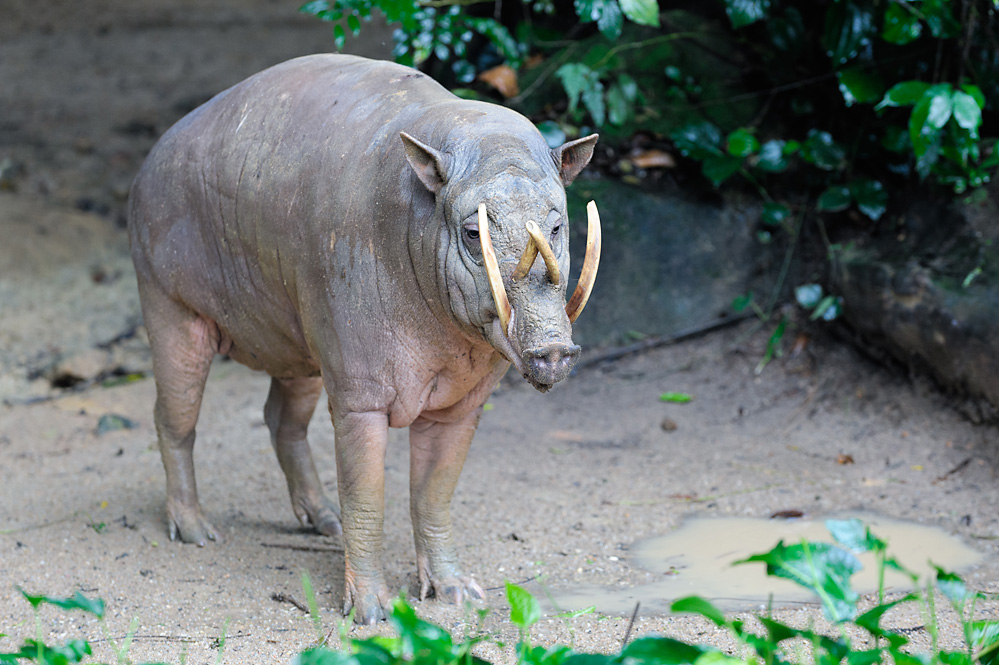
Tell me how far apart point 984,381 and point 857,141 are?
183 cm

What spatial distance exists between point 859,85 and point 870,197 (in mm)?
678

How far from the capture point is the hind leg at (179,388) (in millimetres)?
4285

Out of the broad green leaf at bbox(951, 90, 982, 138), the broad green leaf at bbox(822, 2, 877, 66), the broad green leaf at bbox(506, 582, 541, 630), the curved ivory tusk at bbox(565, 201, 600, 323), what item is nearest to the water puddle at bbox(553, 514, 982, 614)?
the curved ivory tusk at bbox(565, 201, 600, 323)

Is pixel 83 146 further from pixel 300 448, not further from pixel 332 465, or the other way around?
pixel 300 448

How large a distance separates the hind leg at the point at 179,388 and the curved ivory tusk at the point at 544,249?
75.8 inches

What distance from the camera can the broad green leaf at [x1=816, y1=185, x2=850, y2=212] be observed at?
625 centimetres

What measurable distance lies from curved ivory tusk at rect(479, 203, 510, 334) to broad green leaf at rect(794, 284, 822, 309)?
147 inches

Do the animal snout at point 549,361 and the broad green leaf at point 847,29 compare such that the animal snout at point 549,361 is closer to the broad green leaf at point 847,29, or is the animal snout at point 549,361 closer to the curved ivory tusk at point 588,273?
the curved ivory tusk at point 588,273

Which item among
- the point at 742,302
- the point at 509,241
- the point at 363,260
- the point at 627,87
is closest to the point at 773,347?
the point at 742,302

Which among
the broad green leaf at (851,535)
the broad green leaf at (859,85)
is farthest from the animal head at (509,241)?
the broad green leaf at (859,85)

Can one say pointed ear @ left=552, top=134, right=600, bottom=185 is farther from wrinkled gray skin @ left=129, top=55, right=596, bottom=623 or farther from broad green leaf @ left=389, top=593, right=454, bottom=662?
broad green leaf @ left=389, top=593, right=454, bottom=662

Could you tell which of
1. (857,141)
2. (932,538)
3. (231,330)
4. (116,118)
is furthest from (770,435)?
(116,118)

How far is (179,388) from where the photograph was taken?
4.38 meters

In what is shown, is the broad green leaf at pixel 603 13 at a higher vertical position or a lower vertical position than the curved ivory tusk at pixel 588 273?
higher
